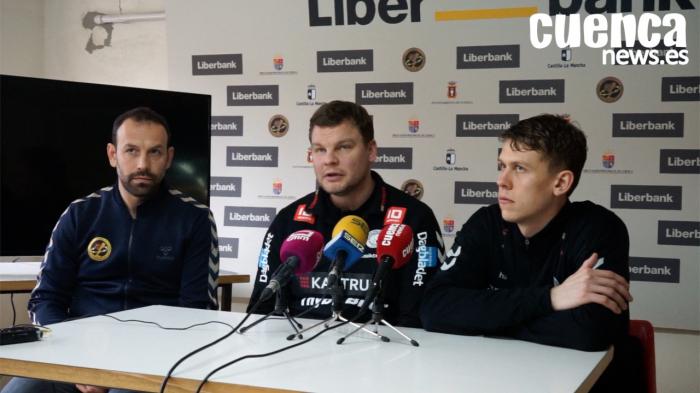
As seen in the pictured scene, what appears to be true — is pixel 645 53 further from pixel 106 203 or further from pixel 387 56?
pixel 106 203

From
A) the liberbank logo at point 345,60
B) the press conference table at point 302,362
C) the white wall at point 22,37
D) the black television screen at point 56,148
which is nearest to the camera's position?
the press conference table at point 302,362

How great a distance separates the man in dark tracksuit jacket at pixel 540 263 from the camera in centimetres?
185

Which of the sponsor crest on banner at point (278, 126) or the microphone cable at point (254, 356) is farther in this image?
the sponsor crest on banner at point (278, 126)

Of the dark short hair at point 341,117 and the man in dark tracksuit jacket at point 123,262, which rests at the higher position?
the dark short hair at point 341,117

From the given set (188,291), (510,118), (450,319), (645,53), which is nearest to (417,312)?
(450,319)

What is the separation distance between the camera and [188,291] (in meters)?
2.60

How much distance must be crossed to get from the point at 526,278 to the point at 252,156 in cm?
309

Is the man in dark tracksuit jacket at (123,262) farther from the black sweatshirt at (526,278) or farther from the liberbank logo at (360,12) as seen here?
the liberbank logo at (360,12)

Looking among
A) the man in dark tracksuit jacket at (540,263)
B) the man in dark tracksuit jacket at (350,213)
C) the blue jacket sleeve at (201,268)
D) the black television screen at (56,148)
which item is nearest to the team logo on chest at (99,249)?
the blue jacket sleeve at (201,268)

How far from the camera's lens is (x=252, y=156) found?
4.96 m

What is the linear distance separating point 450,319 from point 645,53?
2.84m

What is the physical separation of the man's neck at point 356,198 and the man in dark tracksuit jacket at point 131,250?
472mm

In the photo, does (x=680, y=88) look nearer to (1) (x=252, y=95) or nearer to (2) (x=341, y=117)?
(2) (x=341, y=117)

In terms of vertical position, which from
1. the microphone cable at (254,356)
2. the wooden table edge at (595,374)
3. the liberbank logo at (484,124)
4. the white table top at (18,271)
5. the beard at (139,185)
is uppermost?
the liberbank logo at (484,124)
